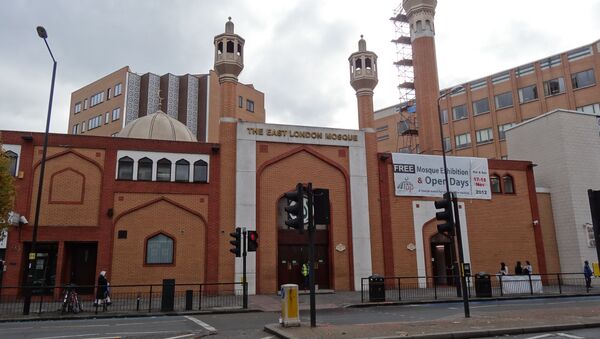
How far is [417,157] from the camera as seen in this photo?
99.3 feet

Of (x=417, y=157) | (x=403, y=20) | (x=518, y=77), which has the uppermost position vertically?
(x=403, y=20)

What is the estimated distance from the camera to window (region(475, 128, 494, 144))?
55656 millimetres

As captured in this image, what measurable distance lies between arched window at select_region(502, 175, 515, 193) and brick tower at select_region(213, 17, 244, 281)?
1812cm

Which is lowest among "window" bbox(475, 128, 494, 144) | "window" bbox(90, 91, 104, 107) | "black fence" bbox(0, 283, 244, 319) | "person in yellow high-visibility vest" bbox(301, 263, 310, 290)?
→ "black fence" bbox(0, 283, 244, 319)

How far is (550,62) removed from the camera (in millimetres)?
51250

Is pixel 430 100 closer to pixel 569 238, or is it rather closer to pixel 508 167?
pixel 508 167

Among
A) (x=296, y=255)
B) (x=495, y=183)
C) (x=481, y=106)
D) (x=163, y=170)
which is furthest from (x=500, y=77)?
(x=163, y=170)

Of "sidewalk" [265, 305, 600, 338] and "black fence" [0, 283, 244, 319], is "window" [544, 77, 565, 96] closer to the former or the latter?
"black fence" [0, 283, 244, 319]

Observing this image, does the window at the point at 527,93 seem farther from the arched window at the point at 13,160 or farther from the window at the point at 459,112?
the arched window at the point at 13,160

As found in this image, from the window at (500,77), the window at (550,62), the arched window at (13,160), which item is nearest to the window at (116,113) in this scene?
the arched window at (13,160)

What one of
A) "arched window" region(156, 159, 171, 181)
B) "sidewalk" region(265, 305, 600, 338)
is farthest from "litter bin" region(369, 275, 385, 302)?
"arched window" region(156, 159, 171, 181)

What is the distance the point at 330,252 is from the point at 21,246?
1580cm

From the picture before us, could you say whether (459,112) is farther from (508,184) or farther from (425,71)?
(508,184)

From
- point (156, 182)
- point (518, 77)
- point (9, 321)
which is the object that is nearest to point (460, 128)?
point (518, 77)
